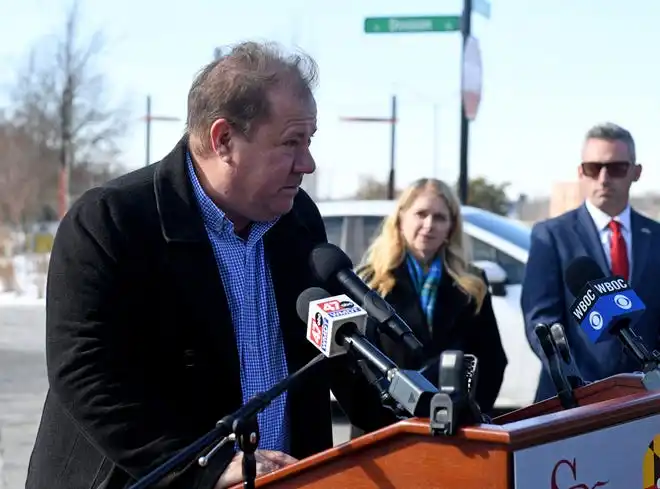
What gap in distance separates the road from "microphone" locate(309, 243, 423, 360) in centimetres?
468

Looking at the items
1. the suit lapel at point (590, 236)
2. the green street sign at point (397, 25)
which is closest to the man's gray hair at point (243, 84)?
the suit lapel at point (590, 236)

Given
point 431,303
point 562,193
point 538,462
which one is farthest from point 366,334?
point 562,193

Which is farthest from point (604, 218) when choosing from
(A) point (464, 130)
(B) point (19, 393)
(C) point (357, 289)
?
(A) point (464, 130)

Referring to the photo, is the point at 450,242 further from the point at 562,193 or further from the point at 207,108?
the point at 562,193

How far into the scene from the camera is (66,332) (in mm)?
2309

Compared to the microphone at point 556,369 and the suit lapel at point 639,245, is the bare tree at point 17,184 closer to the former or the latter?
the suit lapel at point 639,245

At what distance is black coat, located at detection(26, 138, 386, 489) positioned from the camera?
7.38 ft

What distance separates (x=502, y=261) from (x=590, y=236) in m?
3.66

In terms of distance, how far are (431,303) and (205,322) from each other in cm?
260

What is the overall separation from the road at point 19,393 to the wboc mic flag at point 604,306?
4.44 meters

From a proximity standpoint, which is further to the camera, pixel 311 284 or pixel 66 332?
pixel 311 284

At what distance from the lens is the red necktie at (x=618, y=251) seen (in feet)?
14.6

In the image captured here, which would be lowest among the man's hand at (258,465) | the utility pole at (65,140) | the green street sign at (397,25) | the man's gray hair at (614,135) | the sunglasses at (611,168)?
the utility pole at (65,140)

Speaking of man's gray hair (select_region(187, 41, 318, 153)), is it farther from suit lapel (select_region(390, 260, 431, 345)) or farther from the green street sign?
the green street sign
